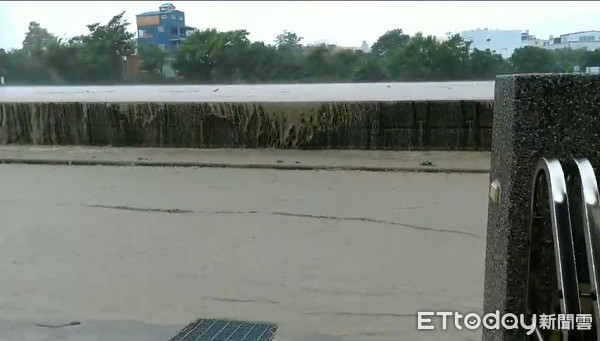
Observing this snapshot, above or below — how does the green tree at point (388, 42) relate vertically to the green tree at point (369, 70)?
above

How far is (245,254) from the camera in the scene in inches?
121

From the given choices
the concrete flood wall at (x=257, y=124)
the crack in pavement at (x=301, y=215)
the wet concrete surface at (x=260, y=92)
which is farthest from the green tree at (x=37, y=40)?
the crack in pavement at (x=301, y=215)

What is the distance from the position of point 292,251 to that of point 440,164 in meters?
2.89

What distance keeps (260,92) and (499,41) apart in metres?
4.16

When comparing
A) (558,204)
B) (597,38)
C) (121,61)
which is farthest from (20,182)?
(558,204)

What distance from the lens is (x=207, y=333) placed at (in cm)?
209

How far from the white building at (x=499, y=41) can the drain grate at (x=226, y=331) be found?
121 inches

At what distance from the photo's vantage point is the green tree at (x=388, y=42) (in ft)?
24.5

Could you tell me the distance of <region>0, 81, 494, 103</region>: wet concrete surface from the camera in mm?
6871

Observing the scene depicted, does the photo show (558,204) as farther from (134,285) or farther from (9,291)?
(9,291)

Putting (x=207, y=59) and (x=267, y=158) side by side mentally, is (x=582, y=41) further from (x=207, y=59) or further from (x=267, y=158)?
(x=207, y=59)

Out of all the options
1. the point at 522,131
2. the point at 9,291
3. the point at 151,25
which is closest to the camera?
the point at 522,131

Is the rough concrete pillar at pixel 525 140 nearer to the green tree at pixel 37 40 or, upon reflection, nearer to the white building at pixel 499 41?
the white building at pixel 499 41

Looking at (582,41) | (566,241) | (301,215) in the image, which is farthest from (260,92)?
(566,241)
